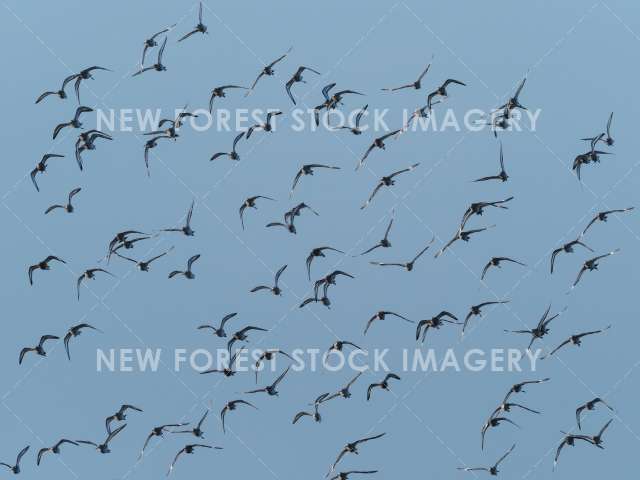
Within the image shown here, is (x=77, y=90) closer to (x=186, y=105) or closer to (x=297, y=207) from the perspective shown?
(x=186, y=105)

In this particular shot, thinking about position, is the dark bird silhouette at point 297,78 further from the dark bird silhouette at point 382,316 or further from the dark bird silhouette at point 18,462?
the dark bird silhouette at point 18,462

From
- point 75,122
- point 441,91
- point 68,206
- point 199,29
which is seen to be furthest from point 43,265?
point 441,91

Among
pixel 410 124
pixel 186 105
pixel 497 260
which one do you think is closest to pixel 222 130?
pixel 186 105

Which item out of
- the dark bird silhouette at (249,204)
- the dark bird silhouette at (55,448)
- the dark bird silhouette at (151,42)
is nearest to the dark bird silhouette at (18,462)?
the dark bird silhouette at (55,448)

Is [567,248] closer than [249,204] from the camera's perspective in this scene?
Yes

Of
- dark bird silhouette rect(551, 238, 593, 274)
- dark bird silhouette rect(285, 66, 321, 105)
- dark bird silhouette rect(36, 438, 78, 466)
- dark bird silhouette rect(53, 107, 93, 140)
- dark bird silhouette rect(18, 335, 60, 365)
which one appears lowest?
dark bird silhouette rect(36, 438, 78, 466)

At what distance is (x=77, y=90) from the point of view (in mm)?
45250

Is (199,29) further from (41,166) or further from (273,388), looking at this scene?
(273,388)

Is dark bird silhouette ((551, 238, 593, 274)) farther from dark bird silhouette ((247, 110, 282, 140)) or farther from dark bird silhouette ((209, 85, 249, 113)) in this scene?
dark bird silhouette ((209, 85, 249, 113))

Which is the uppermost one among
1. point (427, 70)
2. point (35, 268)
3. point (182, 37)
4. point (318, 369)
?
point (427, 70)

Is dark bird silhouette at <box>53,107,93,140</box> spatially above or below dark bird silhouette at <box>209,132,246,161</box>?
below

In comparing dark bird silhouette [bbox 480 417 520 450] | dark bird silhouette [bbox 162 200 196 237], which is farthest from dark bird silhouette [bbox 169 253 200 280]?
dark bird silhouette [bbox 480 417 520 450]

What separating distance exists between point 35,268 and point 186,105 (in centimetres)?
541

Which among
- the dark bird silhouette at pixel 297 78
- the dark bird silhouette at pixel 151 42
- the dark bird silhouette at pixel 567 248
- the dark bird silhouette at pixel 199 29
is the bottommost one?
the dark bird silhouette at pixel 151 42
